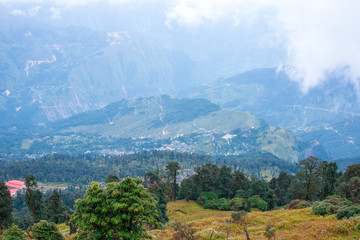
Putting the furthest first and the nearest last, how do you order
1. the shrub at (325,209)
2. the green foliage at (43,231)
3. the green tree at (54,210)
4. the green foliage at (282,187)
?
the green foliage at (282,187), the green tree at (54,210), the green foliage at (43,231), the shrub at (325,209)

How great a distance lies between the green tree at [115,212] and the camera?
21281mm

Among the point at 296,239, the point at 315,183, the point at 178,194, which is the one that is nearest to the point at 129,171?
the point at 178,194

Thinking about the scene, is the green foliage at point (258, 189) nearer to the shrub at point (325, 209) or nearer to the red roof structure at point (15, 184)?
the shrub at point (325, 209)

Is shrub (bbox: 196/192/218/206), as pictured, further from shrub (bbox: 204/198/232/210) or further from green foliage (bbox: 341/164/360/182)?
green foliage (bbox: 341/164/360/182)

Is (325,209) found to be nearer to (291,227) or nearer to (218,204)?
(291,227)

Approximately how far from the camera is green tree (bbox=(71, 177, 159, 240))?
69.8 feet

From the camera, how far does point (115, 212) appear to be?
70.7 ft

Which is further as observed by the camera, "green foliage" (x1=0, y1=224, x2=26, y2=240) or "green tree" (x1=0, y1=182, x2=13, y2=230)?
"green tree" (x1=0, y1=182, x2=13, y2=230)

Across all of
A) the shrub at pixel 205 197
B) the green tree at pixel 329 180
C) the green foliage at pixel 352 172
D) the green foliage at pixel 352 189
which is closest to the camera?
the green foliage at pixel 352 189

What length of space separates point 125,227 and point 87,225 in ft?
8.80

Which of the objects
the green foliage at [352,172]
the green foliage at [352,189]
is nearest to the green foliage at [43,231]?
the green foliage at [352,189]

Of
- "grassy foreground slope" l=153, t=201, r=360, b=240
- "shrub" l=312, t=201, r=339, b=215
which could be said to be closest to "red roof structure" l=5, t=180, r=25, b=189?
"grassy foreground slope" l=153, t=201, r=360, b=240

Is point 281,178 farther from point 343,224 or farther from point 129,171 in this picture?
point 129,171

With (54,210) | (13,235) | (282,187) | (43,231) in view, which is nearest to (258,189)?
(282,187)
